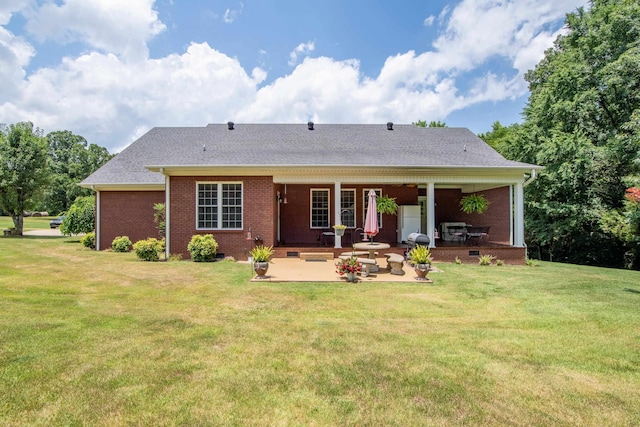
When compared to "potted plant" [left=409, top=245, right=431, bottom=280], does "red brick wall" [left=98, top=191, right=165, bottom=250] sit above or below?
above

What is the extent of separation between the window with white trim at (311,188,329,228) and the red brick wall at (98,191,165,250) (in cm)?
727

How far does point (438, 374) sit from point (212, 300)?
4.79m

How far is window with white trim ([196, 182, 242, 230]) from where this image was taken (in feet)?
42.1

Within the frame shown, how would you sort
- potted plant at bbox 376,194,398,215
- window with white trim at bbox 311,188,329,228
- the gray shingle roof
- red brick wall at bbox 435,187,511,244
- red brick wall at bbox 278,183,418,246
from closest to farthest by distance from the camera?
1. the gray shingle roof
2. potted plant at bbox 376,194,398,215
3. red brick wall at bbox 278,183,418,246
4. window with white trim at bbox 311,188,329,228
5. red brick wall at bbox 435,187,511,244

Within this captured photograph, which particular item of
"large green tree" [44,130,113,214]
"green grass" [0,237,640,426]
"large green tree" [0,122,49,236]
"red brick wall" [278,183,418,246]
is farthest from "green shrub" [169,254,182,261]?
"large green tree" [44,130,113,214]

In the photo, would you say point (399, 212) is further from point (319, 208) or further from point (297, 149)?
point (297, 149)

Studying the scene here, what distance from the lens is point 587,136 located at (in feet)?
59.2

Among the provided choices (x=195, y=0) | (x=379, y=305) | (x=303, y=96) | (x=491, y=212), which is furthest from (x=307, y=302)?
(x=303, y=96)

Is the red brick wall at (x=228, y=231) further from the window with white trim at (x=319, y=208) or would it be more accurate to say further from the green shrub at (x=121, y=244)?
the green shrub at (x=121, y=244)

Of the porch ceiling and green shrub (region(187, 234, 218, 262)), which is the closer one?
green shrub (region(187, 234, 218, 262))

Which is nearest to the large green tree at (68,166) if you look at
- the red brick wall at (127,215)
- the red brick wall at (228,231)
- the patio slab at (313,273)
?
the red brick wall at (127,215)

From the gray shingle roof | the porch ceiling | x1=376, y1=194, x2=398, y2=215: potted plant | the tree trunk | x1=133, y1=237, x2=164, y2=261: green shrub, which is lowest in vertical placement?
x1=133, y1=237, x2=164, y2=261: green shrub

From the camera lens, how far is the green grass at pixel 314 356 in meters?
2.96

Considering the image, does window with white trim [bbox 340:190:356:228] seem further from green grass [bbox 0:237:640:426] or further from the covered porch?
green grass [bbox 0:237:640:426]
